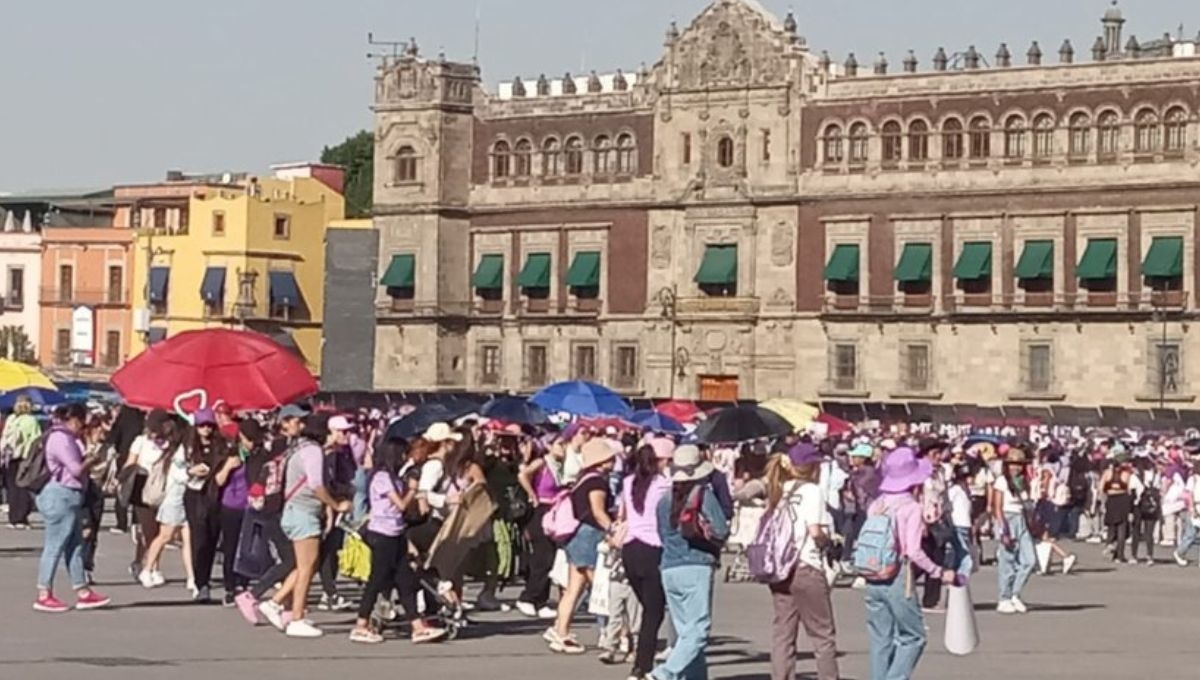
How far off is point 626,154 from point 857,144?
25.2 ft

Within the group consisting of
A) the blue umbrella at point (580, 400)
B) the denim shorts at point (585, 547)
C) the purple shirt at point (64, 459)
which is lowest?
the denim shorts at point (585, 547)

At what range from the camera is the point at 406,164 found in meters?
84.4

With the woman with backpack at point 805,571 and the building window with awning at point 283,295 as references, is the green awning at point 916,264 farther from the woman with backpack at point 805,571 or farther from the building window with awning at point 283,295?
the woman with backpack at point 805,571

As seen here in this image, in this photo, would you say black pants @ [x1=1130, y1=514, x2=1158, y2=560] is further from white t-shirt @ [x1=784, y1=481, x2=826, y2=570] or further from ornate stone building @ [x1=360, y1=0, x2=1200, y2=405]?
ornate stone building @ [x1=360, y1=0, x2=1200, y2=405]

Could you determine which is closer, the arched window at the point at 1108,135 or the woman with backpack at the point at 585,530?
the woman with backpack at the point at 585,530

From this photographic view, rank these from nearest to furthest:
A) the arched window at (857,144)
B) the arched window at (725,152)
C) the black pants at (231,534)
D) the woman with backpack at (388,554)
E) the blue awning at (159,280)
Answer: the woman with backpack at (388,554) → the black pants at (231,534) → the arched window at (857,144) → the arched window at (725,152) → the blue awning at (159,280)

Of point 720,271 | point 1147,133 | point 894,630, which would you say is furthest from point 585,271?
point 894,630

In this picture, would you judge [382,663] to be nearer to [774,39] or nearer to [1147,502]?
[1147,502]

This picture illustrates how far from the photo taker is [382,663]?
20.0 m

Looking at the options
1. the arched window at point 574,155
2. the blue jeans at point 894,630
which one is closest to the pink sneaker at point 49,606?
the blue jeans at point 894,630

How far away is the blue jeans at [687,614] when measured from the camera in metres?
17.8

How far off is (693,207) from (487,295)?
768 centimetres

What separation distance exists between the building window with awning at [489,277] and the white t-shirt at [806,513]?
6688 centimetres

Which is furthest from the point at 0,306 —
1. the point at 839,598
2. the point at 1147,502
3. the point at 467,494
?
the point at 467,494
